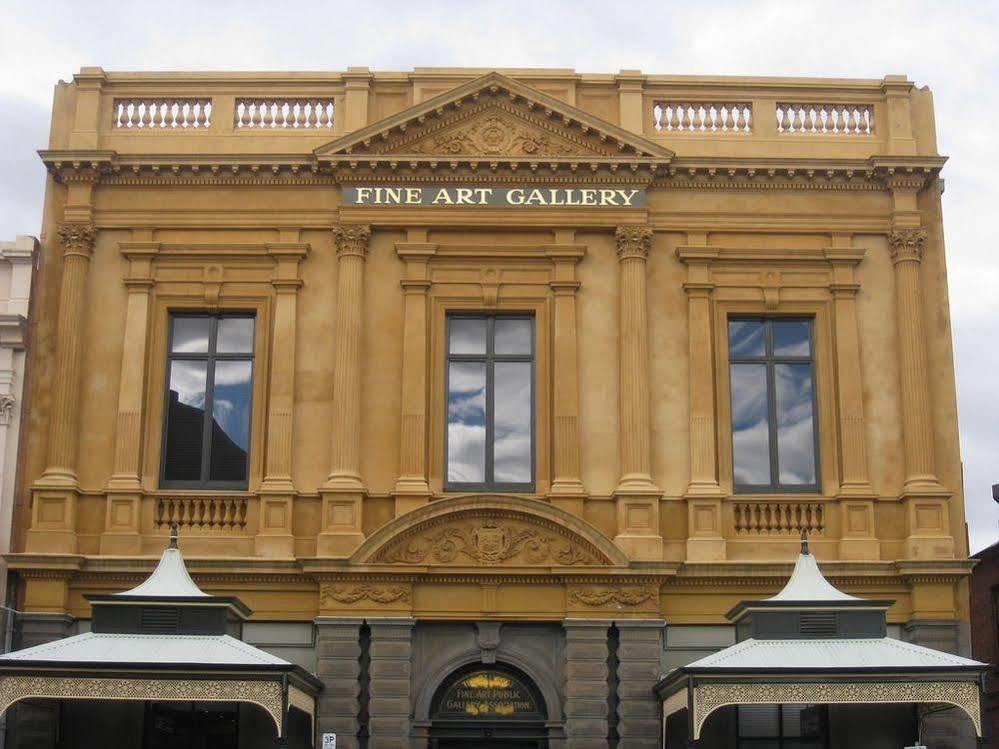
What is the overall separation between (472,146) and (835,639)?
11260mm

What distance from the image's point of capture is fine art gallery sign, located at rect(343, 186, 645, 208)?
1105 inches

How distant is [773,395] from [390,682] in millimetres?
8792

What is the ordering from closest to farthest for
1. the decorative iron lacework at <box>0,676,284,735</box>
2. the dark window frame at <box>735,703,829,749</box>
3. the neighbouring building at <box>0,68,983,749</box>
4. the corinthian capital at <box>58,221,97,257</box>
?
the decorative iron lacework at <box>0,676,284,735</box>
the dark window frame at <box>735,703,829,749</box>
the neighbouring building at <box>0,68,983,749</box>
the corinthian capital at <box>58,221,97,257</box>

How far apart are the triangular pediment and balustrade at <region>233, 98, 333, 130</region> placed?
1.31 metres

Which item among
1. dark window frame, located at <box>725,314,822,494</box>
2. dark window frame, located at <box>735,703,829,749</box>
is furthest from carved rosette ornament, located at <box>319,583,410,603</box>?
dark window frame, located at <box>725,314,822,494</box>

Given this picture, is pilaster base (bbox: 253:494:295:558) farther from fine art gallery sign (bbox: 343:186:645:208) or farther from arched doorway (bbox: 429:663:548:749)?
fine art gallery sign (bbox: 343:186:645:208)

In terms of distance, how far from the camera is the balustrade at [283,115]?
28.9 m

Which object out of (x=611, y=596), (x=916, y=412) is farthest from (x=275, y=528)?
(x=916, y=412)

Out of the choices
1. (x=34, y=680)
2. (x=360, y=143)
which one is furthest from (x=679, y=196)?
(x=34, y=680)

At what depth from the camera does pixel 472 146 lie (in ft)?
92.9

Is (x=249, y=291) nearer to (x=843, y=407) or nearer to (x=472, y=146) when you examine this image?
(x=472, y=146)

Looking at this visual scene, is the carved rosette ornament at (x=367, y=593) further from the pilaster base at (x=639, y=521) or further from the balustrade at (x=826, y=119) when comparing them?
the balustrade at (x=826, y=119)

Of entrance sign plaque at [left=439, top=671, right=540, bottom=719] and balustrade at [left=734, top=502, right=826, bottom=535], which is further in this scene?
balustrade at [left=734, top=502, right=826, bottom=535]

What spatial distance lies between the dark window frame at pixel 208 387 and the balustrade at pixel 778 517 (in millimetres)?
8959
